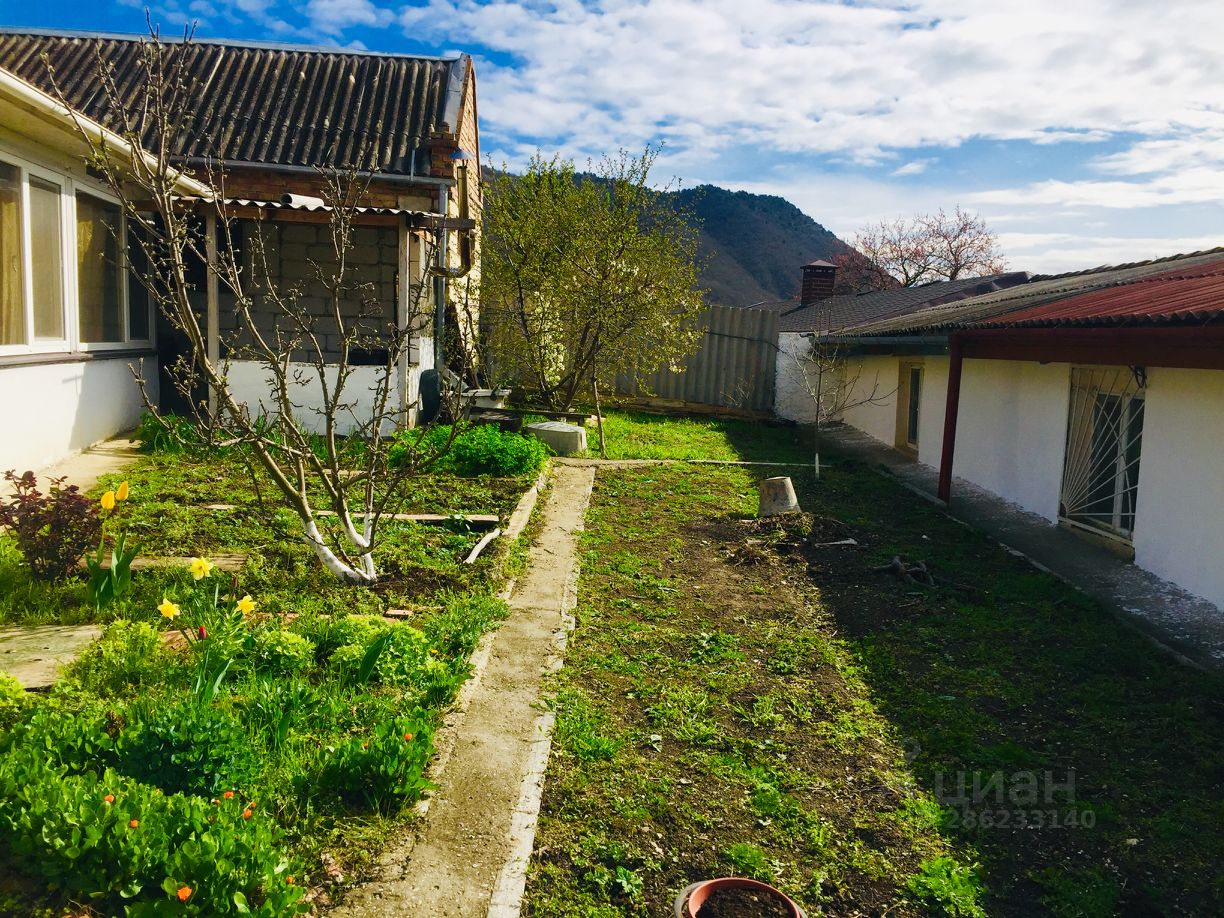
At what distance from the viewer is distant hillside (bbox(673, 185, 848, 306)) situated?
61.7 m

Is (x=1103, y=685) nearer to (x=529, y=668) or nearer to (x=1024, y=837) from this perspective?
(x=1024, y=837)

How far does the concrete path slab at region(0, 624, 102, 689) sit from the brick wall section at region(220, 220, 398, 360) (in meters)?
7.99

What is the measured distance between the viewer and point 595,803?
3730mm

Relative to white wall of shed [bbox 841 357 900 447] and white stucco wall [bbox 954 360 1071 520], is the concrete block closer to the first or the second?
white stucco wall [bbox 954 360 1071 520]

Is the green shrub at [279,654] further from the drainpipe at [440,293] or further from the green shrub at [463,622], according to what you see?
the drainpipe at [440,293]

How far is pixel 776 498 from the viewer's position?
935 centimetres

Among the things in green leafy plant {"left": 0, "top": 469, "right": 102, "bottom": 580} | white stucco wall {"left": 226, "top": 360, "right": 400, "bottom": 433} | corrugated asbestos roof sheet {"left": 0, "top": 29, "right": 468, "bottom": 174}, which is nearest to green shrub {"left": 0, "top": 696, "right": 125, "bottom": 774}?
green leafy plant {"left": 0, "top": 469, "right": 102, "bottom": 580}

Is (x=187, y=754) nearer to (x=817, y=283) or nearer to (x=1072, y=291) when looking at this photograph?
(x=1072, y=291)

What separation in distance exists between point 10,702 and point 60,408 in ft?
19.7

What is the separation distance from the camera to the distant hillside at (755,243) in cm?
6169

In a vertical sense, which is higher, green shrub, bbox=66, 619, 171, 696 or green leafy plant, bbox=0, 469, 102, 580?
green leafy plant, bbox=0, 469, 102, 580

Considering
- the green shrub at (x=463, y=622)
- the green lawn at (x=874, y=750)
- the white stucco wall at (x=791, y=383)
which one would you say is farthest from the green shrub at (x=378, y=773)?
the white stucco wall at (x=791, y=383)

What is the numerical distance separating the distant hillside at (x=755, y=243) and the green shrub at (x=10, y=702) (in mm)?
57177

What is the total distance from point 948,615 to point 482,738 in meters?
3.81
